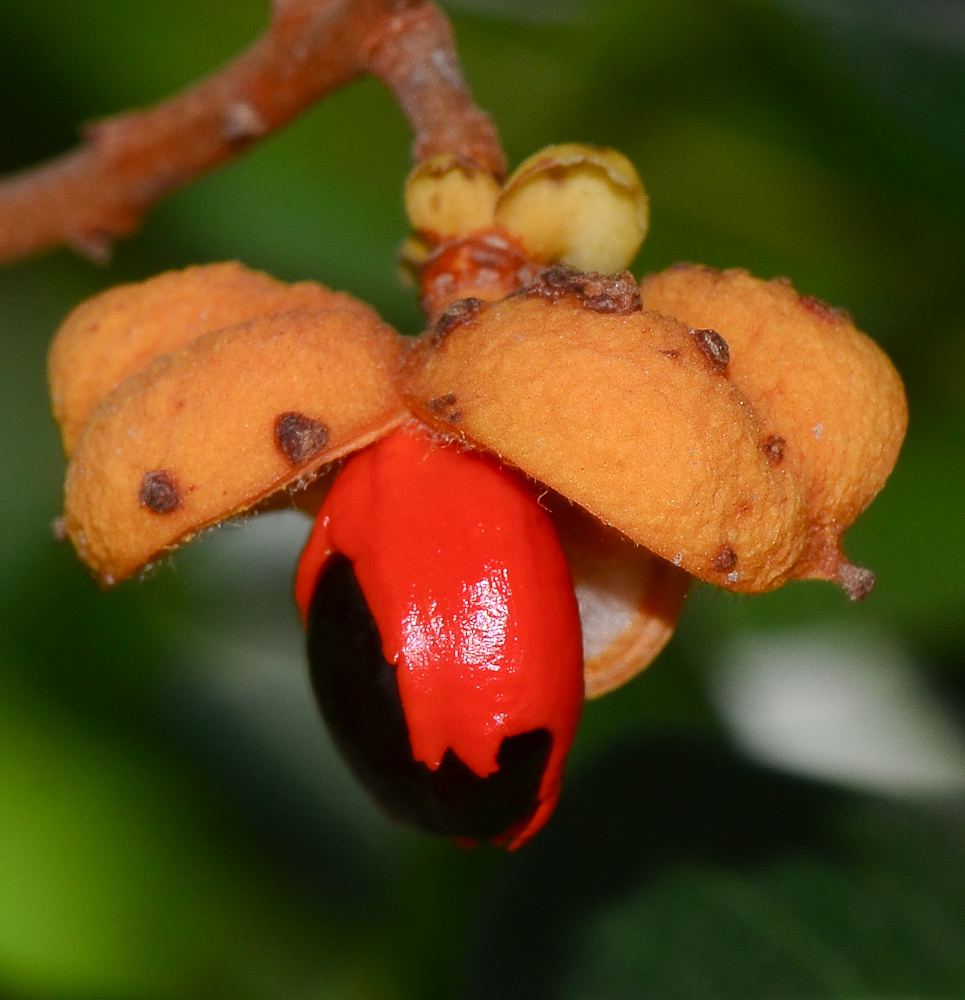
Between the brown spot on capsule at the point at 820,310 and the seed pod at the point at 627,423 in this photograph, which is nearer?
the seed pod at the point at 627,423

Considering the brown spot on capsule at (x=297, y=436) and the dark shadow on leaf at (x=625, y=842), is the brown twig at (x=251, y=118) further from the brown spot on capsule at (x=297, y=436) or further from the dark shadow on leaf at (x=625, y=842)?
the dark shadow on leaf at (x=625, y=842)

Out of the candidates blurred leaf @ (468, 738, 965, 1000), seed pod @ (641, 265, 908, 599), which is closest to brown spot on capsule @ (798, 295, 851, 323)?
seed pod @ (641, 265, 908, 599)

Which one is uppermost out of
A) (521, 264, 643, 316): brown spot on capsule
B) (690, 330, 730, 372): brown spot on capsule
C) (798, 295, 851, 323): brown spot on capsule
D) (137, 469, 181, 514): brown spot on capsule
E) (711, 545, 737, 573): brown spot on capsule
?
(521, 264, 643, 316): brown spot on capsule

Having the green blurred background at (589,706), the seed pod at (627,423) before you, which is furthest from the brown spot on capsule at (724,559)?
the green blurred background at (589,706)

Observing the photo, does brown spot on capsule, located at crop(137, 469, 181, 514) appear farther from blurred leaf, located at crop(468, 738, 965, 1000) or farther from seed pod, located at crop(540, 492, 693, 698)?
blurred leaf, located at crop(468, 738, 965, 1000)

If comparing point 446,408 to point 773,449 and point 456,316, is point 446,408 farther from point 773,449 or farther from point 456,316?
point 773,449
